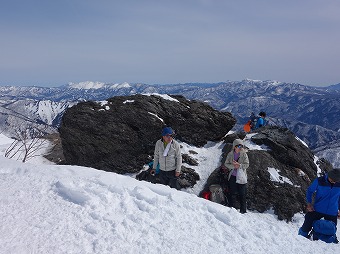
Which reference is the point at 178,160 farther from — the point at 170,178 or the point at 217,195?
the point at 217,195

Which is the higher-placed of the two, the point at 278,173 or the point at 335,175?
the point at 335,175

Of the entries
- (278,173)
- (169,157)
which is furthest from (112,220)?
(278,173)

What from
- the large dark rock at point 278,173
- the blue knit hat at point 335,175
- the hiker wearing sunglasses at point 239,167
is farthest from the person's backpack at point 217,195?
the blue knit hat at point 335,175

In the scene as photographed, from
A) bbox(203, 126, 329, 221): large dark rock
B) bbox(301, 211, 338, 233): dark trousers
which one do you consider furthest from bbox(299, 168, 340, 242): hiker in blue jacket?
bbox(203, 126, 329, 221): large dark rock

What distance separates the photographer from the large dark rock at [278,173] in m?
14.0

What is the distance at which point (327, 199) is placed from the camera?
8477 mm

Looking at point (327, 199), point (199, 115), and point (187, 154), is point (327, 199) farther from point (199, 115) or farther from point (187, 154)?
point (199, 115)

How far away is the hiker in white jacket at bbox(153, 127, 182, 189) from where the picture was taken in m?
11.0

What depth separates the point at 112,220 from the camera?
6621mm

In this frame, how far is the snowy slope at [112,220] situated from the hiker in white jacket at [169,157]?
7.76ft

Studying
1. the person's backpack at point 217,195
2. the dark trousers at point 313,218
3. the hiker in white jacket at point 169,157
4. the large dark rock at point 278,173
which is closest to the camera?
the dark trousers at point 313,218

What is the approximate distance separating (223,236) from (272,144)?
10776 millimetres

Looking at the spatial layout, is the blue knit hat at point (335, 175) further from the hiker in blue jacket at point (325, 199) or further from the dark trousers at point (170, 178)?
the dark trousers at point (170, 178)

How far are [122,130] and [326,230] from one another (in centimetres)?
1129
